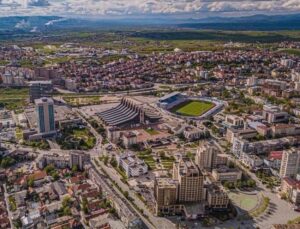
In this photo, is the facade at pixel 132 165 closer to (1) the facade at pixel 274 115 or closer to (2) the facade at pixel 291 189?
(2) the facade at pixel 291 189

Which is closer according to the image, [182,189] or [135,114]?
[182,189]

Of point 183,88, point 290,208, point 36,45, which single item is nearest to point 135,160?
point 290,208

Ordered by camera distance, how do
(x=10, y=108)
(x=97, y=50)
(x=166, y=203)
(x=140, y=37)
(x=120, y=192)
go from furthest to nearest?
1. (x=140, y=37)
2. (x=97, y=50)
3. (x=10, y=108)
4. (x=120, y=192)
5. (x=166, y=203)

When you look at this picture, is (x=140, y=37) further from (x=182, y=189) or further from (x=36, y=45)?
(x=182, y=189)

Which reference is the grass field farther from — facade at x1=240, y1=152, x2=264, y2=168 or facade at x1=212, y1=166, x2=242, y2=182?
facade at x1=212, y1=166, x2=242, y2=182

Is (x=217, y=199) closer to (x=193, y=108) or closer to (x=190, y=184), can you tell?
(x=190, y=184)

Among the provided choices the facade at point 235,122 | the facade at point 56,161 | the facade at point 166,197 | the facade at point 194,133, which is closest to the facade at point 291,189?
the facade at point 166,197

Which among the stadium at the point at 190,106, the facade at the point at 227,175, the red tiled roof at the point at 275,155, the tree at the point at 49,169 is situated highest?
the stadium at the point at 190,106
